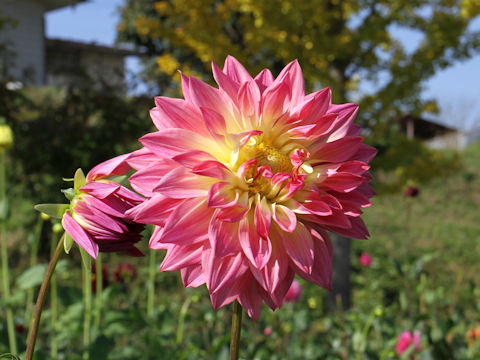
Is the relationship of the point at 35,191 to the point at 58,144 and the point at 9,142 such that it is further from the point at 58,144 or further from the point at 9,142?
the point at 9,142

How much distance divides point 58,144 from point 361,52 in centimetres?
256

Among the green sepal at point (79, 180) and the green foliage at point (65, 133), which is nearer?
the green sepal at point (79, 180)

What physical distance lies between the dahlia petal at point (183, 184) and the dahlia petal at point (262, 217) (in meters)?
0.07

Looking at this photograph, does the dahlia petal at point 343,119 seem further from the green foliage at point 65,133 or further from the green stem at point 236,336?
the green foliage at point 65,133

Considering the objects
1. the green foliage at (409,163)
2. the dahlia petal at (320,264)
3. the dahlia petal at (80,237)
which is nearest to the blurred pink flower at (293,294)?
the dahlia petal at (320,264)

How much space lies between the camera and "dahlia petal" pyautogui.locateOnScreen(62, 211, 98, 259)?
0.66 meters

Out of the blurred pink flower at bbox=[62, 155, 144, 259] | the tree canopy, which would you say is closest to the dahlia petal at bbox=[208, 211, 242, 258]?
the blurred pink flower at bbox=[62, 155, 144, 259]

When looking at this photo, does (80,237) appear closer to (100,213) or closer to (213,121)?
(100,213)

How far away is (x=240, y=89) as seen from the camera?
0.72 m

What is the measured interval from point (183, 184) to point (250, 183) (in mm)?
111

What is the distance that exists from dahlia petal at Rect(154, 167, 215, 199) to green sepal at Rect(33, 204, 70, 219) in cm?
16

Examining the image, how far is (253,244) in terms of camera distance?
0.69 m

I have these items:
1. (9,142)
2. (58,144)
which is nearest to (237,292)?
(9,142)

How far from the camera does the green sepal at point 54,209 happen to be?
26.8 inches
